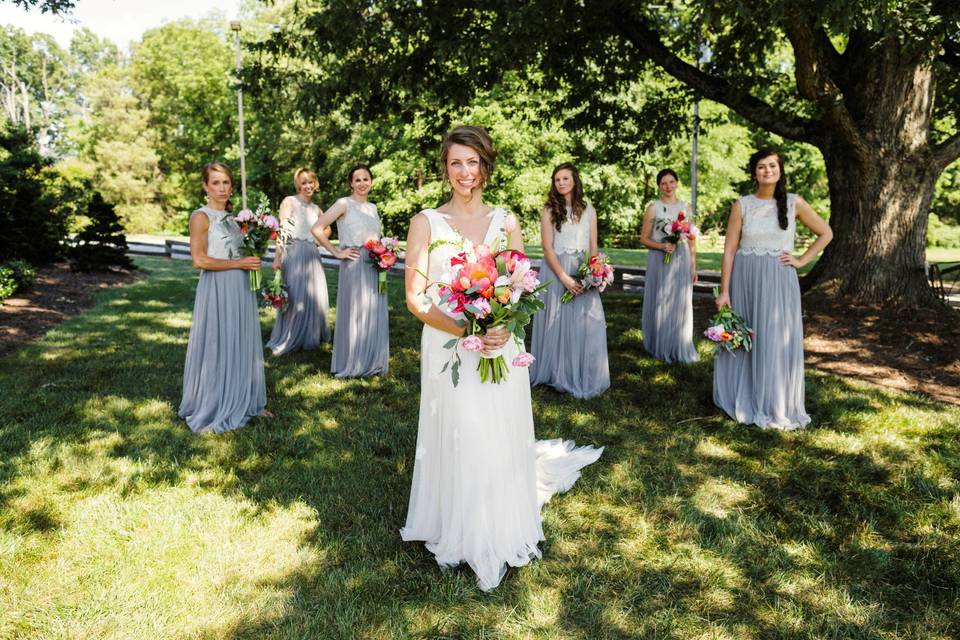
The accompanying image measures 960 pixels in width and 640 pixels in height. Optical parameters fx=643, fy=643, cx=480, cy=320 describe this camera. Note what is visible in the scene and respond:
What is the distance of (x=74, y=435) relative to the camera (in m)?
6.15

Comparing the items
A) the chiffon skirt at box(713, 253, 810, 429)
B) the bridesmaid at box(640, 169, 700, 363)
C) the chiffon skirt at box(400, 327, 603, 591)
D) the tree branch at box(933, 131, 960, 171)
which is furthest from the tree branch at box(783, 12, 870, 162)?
the chiffon skirt at box(400, 327, 603, 591)

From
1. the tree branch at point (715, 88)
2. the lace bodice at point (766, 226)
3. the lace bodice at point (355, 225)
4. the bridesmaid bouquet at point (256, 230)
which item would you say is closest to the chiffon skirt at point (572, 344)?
the lace bodice at point (766, 226)

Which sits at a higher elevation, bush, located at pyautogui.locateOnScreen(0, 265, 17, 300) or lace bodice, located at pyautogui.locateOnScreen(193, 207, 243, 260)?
lace bodice, located at pyautogui.locateOnScreen(193, 207, 243, 260)

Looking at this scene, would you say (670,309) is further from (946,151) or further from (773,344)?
(946,151)

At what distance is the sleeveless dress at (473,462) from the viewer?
3.87 meters

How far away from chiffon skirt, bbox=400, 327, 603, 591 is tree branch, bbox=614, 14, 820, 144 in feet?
27.8

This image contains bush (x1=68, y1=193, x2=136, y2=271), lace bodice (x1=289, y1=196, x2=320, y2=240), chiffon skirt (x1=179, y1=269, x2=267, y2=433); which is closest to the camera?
chiffon skirt (x1=179, y1=269, x2=267, y2=433)

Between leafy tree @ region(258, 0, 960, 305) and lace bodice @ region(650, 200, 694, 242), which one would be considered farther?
lace bodice @ region(650, 200, 694, 242)

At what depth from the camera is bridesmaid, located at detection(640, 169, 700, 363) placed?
945 centimetres

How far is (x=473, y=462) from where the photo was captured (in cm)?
386

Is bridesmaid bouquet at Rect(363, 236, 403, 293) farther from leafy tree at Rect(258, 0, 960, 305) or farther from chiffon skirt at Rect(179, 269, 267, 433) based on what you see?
leafy tree at Rect(258, 0, 960, 305)

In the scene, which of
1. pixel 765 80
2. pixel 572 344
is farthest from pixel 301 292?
pixel 765 80

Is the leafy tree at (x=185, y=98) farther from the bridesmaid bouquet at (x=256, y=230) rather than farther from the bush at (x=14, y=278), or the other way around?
the bridesmaid bouquet at (x=256, y=230)

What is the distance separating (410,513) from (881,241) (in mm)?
9358
